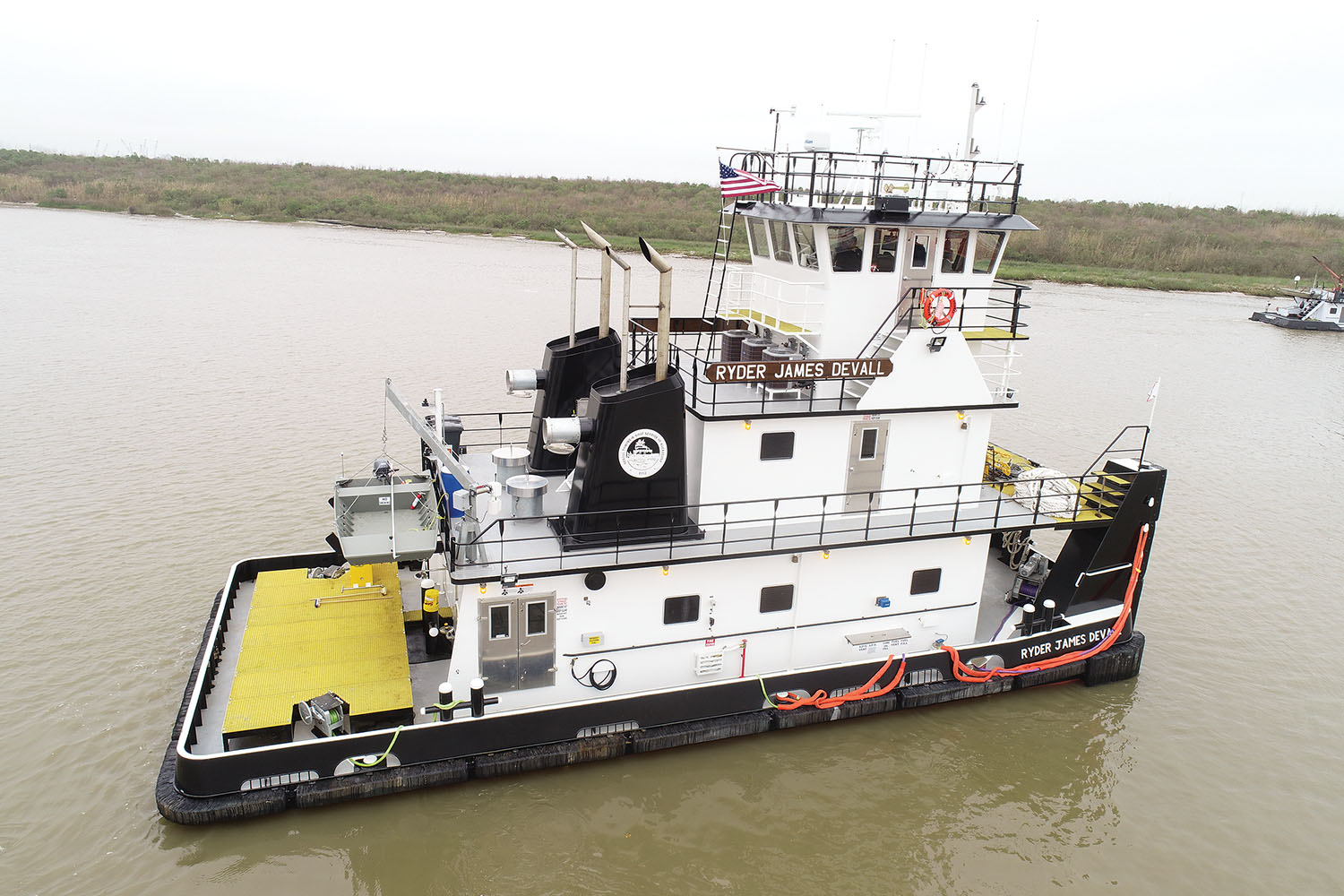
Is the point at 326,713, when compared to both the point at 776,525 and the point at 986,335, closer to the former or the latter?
the point at 776,525

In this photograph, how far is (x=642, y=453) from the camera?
8656 millimetres

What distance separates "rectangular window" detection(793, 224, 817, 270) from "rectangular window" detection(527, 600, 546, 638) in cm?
530

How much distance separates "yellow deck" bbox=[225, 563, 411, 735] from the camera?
8172 mm

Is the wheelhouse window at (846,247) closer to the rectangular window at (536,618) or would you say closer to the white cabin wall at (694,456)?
the white cabin wall at (694,456)

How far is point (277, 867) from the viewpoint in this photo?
7.86 m

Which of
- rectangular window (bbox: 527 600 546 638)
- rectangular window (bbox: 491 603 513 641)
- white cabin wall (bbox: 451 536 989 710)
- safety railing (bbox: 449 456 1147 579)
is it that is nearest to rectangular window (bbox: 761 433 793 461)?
safety railing (bbox: 449 456 1147 579)

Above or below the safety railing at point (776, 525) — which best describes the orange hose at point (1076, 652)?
below

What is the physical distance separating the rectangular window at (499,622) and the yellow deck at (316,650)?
102 centimetres

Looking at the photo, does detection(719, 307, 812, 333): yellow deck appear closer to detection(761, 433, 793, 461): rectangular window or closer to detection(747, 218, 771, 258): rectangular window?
detection(747, 218, 771, 258): rectangular window

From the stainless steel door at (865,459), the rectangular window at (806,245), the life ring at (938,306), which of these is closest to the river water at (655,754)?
the stainless steel door at (865,459)

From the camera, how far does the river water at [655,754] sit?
817 centimetres

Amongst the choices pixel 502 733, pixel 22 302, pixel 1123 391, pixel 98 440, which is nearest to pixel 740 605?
pixel 502 733

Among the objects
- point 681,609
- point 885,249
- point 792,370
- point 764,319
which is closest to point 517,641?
point 681,609

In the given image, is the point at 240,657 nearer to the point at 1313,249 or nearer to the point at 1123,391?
the point at 1123,391
